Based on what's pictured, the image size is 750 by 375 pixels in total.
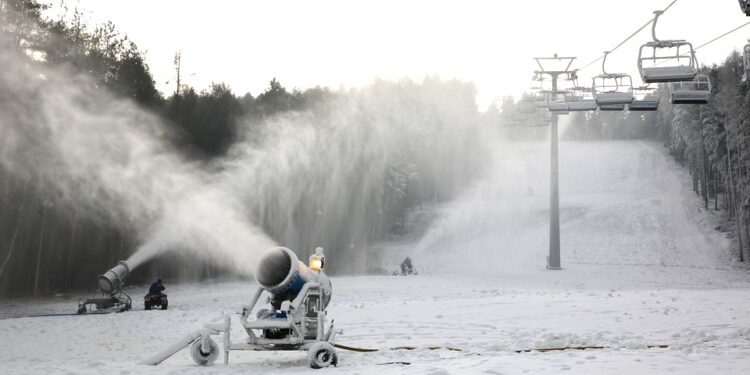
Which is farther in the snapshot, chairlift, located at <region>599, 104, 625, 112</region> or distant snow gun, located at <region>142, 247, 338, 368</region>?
chairlift, located at <region>599, 104, 625, 112</region>

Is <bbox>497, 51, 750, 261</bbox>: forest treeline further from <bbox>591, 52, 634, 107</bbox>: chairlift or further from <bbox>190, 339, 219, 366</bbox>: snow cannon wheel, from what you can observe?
<bbox>190, 339, 219, 366</bbox>: snow cannon wheel

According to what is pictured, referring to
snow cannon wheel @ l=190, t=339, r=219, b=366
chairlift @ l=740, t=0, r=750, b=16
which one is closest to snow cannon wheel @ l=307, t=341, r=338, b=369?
snow cannon wheel @ l=190, t=339, r=219, b=366

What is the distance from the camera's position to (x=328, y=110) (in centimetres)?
5650

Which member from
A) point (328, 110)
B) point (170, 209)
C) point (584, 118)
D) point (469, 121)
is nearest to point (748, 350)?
point (170, 209)

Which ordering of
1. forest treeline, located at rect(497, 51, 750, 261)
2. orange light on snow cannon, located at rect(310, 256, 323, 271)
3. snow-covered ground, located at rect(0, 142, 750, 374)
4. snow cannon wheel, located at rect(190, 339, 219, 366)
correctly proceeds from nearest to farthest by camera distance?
snow-covered ground, located at rect(0, 142, 750, 374) → snow cannon wheel, located at rect(190, 339, 219, 366) → orange light on snow cannon, located at rect(310, 256, 323, 271) → forest treeline, located at rect(497, 51, 750, 261)

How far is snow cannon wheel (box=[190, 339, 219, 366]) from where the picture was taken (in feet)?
35.4

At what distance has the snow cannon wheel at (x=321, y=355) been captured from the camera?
10.3 m

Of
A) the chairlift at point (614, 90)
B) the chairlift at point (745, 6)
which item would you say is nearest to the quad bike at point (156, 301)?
the chairlift at point (614, 90)

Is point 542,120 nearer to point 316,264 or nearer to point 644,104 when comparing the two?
point 644,104

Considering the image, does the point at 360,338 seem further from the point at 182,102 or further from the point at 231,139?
the point at 182,102

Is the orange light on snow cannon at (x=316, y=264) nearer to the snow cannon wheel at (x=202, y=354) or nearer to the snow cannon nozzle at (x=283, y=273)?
the snow cannon nozzle at (x=283, y=273)

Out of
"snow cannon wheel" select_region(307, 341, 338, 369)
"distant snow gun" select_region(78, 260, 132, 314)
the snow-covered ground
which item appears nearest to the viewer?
the snow-covered ground

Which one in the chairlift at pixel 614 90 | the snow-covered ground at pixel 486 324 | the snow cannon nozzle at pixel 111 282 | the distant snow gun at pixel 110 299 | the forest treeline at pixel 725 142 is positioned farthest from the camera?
the forest treeline at pixel 725 142

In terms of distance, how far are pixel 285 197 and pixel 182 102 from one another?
10.5m
